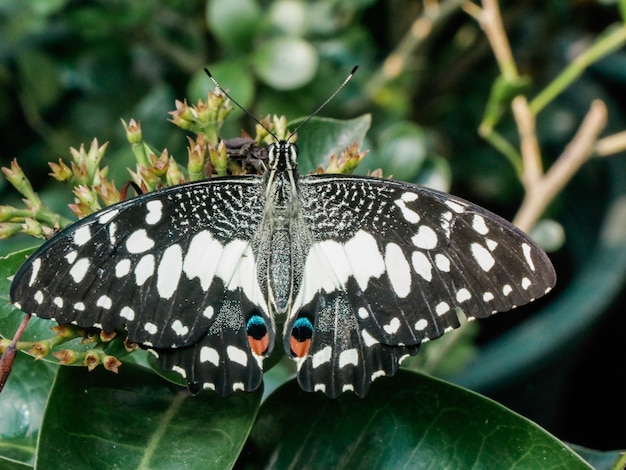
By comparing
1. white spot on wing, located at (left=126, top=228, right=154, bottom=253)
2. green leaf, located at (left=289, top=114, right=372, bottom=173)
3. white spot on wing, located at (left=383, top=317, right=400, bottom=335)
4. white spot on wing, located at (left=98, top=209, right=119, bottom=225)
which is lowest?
white spot on wing, located at (left=383, top=317, right=400, bottom=335)

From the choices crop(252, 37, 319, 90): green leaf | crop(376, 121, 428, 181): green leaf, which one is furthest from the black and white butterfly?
crop(252, 37, 319, 90): green leaf

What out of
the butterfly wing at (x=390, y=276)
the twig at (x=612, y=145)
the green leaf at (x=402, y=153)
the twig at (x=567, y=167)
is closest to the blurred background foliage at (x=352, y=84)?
the green leaf at (x=402, y=153)

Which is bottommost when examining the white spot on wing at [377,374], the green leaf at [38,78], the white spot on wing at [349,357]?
the white spot on wing at [377,374]

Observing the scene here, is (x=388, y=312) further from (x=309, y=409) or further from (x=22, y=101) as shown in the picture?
(x=22, y=101)

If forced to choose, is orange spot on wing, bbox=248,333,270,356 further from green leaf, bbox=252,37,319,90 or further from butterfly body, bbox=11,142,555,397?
green leaf, bbox=252,37,319,90

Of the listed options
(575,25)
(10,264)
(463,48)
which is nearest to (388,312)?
(10,264)

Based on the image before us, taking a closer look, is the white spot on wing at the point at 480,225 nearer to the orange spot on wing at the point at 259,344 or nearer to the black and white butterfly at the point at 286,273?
the black and white butterfly at the point at 286,273

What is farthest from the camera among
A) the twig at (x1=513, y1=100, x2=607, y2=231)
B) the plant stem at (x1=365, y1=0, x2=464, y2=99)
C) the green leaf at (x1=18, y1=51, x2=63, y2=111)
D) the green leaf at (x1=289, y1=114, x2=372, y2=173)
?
the plant stem at (x1=365, y1=0, x2=464, y2=99)

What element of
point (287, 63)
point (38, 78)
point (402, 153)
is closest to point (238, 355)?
point (402, 153)
